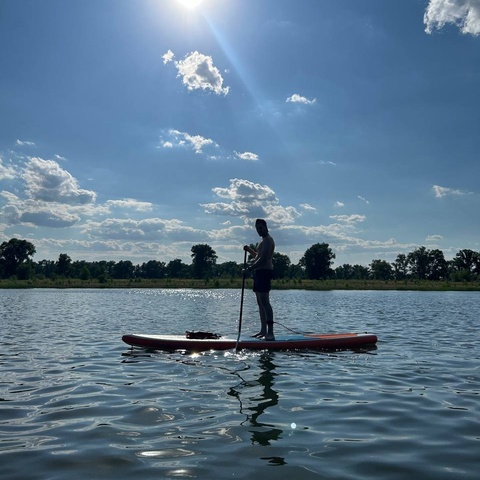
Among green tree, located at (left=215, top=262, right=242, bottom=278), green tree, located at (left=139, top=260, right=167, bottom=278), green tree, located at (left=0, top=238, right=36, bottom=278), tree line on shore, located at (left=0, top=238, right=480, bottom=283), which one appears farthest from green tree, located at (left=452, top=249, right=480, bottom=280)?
green tree, located at (left=0, top=238, right=36, bottom=278)

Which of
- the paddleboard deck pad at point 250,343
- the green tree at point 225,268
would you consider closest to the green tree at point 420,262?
the green tree at point 225,268

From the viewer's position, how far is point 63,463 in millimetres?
4449

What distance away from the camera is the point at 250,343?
12.0 meters

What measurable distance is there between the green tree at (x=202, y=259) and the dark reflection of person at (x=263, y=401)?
5793 inches

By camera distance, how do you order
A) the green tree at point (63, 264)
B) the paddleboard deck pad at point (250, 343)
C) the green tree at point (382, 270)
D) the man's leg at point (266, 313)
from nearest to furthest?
the paddleboard deck pad at point (250, 343)
the man's leg at point (266, 313)
the green tree at point (63, 264)
the green tree at point (382, 270)

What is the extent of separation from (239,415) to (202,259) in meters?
153

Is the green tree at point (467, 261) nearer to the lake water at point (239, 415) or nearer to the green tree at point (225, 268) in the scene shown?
the green tree at point (225, 268)

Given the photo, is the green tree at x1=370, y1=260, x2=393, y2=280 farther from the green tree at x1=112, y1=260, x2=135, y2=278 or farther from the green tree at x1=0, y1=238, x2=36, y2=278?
the green tree at x1=0, y1=238, x2=36, y2=278

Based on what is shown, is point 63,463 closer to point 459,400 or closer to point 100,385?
point 100,385

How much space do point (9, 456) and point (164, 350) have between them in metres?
7.68

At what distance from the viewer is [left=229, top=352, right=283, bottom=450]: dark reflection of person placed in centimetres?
523

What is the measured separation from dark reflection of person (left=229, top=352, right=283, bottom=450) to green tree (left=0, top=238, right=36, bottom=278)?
481ft

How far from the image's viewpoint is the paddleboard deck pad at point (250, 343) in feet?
39.4

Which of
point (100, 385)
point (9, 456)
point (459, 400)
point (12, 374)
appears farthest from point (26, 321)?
point (459, 400)
